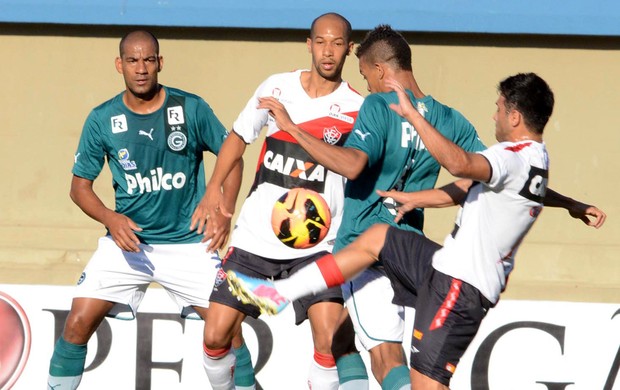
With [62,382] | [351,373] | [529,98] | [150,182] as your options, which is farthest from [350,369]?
[529,98]

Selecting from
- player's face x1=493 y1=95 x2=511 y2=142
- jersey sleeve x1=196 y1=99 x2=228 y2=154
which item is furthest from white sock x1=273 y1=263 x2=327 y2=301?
jersey sleeve x1=196 y1=99 x2=228 y2=154

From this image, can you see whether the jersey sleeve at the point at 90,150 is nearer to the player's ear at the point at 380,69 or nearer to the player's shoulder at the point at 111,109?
the player's shoulder at the point at 111,109

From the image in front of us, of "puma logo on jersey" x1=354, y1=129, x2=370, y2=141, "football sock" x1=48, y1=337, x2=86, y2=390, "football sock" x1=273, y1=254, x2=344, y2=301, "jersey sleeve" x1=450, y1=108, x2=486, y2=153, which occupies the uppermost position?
"jersey sleeve" x1=450, y1=108, x2=486, y2=153

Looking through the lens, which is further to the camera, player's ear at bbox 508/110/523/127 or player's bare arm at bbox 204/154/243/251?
player's bare arm at bbox 204/154/243/251

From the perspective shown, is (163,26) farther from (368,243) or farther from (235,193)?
(368,243)

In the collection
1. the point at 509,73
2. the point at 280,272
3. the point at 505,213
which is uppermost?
the point at 509,73

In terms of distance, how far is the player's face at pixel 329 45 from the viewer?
20.2 feet

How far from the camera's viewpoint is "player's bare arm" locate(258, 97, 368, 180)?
18.2 ft

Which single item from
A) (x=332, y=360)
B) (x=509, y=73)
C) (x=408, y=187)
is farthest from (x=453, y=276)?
(x=509, y=73)

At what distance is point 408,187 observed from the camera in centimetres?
593

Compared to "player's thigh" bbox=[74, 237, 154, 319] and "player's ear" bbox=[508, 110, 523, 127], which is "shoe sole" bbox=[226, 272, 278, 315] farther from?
"player's ear" bbox=[508, 110, 523, 127]

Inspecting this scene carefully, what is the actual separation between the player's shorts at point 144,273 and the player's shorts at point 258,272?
0.35 metres

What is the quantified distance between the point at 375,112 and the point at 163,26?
13.1ft

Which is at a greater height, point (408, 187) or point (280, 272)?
point (408, 187)
